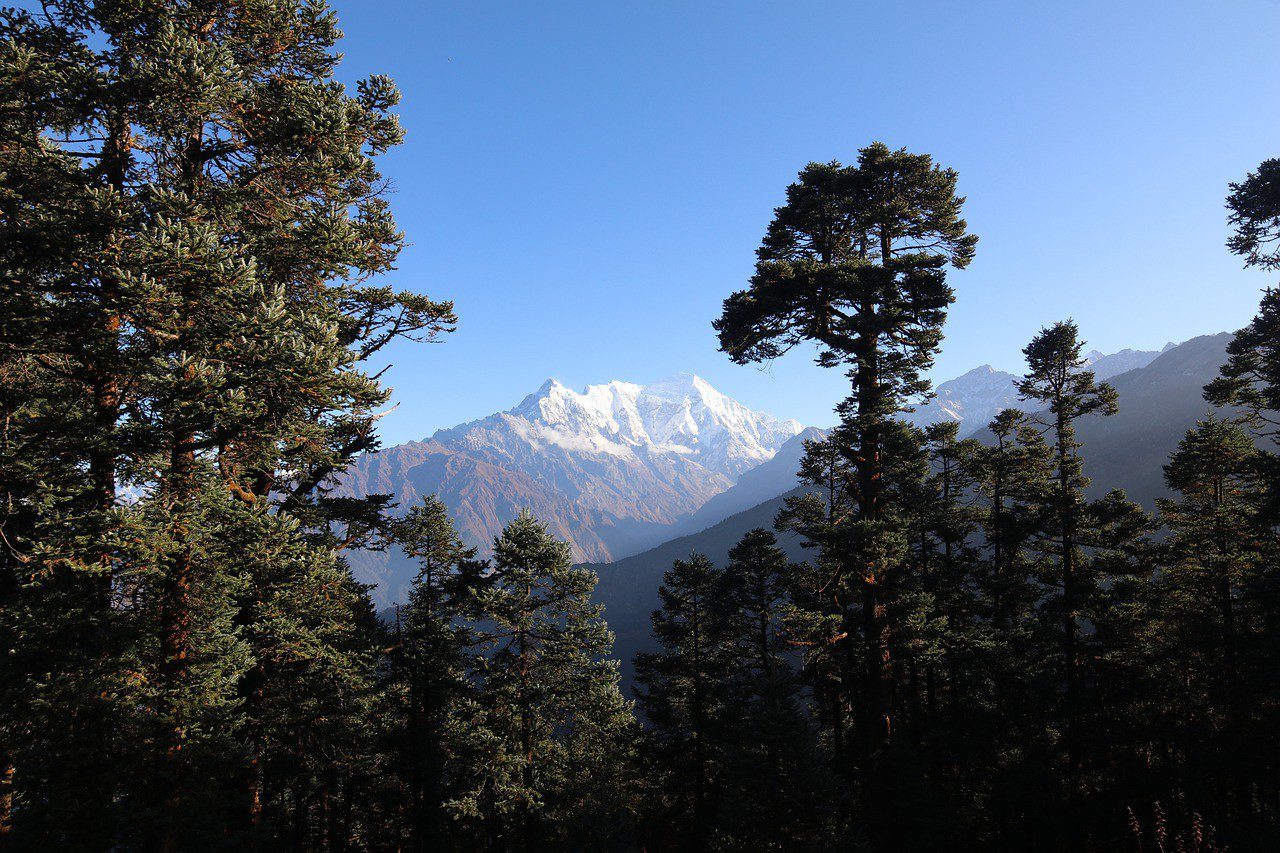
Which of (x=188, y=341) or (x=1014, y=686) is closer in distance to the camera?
(x=188, y=341)

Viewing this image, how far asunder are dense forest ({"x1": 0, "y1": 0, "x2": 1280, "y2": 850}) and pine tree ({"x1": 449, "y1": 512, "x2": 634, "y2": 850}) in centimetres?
14

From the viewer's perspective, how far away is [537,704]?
1809cm

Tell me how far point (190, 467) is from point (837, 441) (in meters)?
14.4

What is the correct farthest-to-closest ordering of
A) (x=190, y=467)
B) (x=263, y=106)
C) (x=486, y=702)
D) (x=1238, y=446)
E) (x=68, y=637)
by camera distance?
1. (x=1238, y=446)
2. (x=486, y=702)
3. (x=263, y=106)
4. (x=68, y=637)
5. (x=190, y=467)

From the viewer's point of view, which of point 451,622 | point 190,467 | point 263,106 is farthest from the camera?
point 451,622

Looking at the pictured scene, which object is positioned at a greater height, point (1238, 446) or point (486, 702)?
point (1238, 446)

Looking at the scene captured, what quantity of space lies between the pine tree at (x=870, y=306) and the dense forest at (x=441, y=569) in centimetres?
11

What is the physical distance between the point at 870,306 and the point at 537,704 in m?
17.6

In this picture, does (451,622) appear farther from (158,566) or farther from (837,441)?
(837,441)

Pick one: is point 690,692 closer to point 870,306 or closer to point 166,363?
point 870,306

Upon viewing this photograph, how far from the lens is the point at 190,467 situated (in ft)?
27.2

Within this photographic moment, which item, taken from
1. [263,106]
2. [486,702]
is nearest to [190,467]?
[263,106]

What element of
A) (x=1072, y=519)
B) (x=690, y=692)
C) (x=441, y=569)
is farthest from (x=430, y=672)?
(x=1072, y=519)

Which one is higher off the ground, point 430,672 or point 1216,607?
point 430,672
